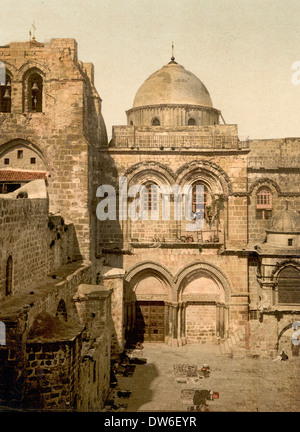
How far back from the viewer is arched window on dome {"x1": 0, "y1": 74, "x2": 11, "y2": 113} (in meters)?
18.6

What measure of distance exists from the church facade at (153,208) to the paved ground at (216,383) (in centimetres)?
98

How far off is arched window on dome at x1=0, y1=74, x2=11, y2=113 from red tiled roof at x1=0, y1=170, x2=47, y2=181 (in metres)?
2.73

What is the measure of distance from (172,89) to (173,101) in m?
0.75

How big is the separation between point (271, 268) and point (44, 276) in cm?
1077

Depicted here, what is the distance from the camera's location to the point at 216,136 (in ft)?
71.1

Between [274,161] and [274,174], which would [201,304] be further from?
[274,161]

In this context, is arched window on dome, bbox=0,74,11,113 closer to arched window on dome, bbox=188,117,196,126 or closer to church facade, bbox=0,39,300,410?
church facade, bbox=0,39,300,410

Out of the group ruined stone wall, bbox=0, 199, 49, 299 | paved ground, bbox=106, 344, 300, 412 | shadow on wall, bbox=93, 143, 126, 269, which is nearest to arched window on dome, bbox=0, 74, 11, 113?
shadow on wall, bbox=93, 143, 126, 269

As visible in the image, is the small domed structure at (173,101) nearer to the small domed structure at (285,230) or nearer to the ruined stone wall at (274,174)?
the ruined stone wall at (274,174)

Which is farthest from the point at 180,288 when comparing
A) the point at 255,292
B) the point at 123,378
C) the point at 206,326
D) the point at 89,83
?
the point at 89,83

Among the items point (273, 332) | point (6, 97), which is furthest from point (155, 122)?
point (273, 332)

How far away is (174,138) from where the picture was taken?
854 inches

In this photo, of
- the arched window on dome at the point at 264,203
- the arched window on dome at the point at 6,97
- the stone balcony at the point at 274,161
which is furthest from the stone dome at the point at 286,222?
the arched window on dome at the point at 6,97

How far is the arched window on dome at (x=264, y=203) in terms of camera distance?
22.9m
